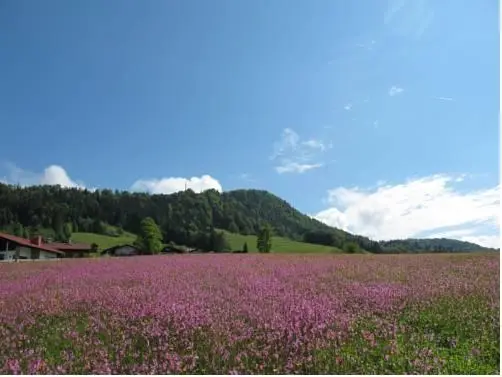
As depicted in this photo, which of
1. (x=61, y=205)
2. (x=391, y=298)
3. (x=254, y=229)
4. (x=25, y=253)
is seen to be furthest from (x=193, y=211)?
(x=391, y=298)

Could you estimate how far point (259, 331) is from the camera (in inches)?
242

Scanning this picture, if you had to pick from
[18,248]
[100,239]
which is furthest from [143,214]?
[18,248]

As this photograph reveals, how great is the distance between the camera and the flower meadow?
520 cm

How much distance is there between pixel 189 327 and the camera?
6320 millimetres

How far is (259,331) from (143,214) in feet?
495

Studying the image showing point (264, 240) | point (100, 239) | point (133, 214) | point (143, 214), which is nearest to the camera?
point (264, 240)

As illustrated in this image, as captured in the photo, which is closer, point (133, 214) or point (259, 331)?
point (259, 331)

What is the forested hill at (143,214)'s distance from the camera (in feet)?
438

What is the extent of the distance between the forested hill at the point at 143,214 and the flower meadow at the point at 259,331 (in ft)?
370

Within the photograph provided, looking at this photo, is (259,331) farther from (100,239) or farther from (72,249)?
(100,239)

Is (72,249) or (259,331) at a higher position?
(72,249)

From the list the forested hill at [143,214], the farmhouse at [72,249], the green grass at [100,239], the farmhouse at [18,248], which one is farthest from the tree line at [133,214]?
the farmhouse at [18,248]

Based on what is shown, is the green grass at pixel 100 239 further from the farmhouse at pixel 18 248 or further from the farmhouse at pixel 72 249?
the farmhouse at pixel 18 248

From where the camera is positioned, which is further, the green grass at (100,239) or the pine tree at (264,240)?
the green grass at (100,239)
